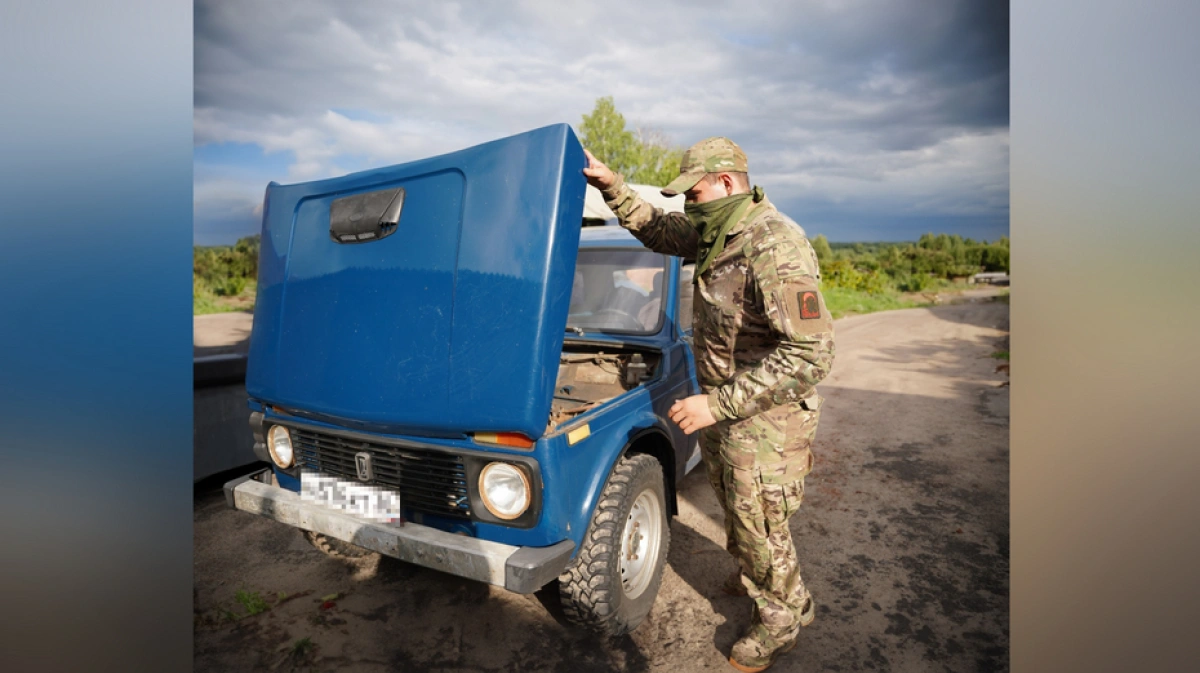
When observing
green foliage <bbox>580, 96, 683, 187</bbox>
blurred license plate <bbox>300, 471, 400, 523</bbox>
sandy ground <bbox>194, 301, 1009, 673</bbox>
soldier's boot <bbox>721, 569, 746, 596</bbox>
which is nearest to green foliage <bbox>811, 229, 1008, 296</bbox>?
green foliage <bbox>580, 96, 683, 187</bbox>

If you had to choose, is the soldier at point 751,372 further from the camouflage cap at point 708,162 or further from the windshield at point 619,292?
the windshield at point 619,292

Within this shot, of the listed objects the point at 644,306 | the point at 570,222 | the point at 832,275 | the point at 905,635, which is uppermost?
the point at 832,275

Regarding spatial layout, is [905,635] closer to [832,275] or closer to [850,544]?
[850,544]

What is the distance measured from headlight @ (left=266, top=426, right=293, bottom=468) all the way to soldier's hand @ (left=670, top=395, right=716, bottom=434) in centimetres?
178

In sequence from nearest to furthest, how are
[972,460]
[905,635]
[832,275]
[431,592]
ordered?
[905,635]
[431,592]
[972,460]
[832,275]

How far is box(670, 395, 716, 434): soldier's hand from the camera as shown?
2.21 m

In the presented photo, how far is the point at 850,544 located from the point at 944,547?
540 millimetres

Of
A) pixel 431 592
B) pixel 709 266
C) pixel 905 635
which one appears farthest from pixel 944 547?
pixel 431 592

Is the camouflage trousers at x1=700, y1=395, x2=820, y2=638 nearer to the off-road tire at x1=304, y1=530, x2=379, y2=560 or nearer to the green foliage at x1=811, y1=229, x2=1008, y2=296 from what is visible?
the off-road tire at x1=304, y1=530, x2=379, y2=560

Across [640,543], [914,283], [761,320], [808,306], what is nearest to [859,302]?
[914,283]

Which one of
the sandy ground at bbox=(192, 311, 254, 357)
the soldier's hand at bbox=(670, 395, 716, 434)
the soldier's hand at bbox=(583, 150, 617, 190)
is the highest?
the soldier's hand at bbox=(583, 150, 617, 190)

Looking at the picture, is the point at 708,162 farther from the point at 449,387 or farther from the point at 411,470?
the point at 411,470

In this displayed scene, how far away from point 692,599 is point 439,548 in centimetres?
147

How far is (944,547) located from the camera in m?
3.50
